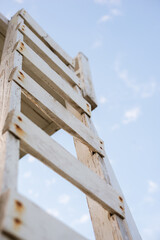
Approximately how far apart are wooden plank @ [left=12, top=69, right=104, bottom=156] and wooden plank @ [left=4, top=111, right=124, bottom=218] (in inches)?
13.4

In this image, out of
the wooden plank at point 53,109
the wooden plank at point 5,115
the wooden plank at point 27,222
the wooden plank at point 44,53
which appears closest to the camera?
the wooden plank at point 27,222

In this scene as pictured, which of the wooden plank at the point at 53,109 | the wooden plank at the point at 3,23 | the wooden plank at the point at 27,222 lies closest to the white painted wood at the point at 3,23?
the wooden plank at the point at 3,23

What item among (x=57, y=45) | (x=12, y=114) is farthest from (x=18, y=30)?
(x=12, y=114)

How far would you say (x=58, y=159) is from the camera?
1099mm

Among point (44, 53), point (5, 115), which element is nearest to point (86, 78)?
point (44, 53)

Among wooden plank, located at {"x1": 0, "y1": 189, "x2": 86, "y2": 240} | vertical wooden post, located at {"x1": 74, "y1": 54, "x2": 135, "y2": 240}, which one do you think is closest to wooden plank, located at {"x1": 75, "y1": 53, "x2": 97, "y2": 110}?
vertical wooden post, located at {"x1": 74, "y1": 54, "x2": 135, "y2": 240}

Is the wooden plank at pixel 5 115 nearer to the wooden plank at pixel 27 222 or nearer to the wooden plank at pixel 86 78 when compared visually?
the wooden plank at pixel 27 222

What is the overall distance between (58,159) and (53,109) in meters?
0.45

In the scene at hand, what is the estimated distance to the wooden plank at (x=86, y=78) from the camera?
243 centimetres

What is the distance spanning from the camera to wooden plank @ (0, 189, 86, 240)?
67 centimetres

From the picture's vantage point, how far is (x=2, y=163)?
2.88 ft

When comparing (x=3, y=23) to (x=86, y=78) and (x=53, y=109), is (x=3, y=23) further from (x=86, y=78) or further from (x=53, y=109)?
(x=53, y=109)

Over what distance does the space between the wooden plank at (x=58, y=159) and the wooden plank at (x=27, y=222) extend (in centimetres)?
28

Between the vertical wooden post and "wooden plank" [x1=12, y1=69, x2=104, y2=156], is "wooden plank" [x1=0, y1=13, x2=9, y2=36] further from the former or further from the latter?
the vertical wooden post
